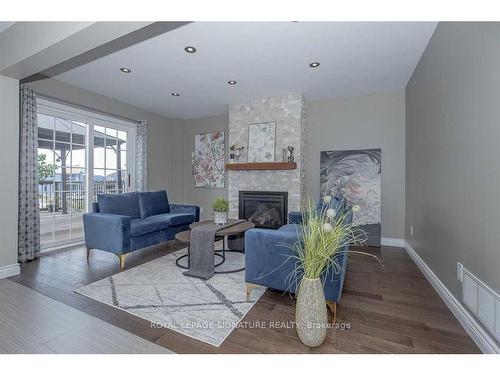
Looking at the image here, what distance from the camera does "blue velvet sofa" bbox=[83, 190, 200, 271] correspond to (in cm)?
297

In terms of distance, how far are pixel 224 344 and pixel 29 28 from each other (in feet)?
10.5

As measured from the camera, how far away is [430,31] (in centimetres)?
246

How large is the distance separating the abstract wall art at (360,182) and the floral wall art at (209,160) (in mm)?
2312

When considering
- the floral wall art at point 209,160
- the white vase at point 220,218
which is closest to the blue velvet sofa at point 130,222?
the white vase at point 220,218

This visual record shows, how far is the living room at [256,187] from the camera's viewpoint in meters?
1.62

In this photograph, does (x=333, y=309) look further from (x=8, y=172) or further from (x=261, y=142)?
(x=8, y=172)

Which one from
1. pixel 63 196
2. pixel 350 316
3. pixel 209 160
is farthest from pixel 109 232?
pixel 209 160

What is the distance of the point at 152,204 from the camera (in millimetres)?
4078

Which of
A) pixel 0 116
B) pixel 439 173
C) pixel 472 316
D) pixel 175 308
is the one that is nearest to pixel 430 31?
pixel 439 173

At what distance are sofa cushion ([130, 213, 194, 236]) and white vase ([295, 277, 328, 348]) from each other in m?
2.40

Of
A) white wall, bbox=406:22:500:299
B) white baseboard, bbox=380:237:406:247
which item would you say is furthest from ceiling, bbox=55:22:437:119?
white baseboard, bbox=380:237:406:247

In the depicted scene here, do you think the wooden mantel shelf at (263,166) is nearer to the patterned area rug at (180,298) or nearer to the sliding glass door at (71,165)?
the patterned area rug at (180,298)

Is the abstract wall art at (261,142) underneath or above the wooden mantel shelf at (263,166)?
above

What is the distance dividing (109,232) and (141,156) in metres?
2.23
